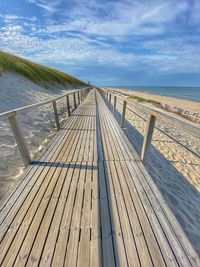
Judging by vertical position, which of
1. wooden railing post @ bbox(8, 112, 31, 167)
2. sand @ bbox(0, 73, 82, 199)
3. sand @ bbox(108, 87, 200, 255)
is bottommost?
sand @ bbox(108, 87, 200, 255)

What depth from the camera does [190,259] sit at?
140 centimetres

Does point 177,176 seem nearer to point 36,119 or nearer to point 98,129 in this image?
point 98,129

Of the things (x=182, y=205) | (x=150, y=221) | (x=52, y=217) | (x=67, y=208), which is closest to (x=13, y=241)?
(x=52, y=217)

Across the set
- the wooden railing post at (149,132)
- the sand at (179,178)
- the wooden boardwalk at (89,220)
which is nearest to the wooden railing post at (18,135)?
the wooden boardwalk at (89,220)

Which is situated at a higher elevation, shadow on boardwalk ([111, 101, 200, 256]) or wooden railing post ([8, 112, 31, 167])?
wooden railing post ([8, 112, 31, 167])

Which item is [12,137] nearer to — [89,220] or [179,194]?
[89,220]

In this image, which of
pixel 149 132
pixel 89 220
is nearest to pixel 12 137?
pixel 89 220

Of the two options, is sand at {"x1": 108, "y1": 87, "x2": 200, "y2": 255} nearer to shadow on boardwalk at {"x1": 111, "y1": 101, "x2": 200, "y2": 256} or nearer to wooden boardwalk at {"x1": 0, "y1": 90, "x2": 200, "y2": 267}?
shadow on boardwalk at {"x1": 111, "y1": 101, "x2": 200, "y2": 256}

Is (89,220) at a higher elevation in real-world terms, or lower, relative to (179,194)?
higher

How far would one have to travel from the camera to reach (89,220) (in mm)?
1739

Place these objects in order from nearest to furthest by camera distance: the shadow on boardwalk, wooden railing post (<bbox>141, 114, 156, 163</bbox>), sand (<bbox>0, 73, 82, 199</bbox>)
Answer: the shadow on boardwalk, wooden railing post (<bbox>141, 114, 156, 163</bbox>), sand (<bbox>0, 73, 82, 199</bbox>)

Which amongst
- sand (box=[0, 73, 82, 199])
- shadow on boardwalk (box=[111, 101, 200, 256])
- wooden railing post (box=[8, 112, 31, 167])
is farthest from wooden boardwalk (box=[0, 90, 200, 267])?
shadow on boardwalk (box=[111, 101, 200, 256])

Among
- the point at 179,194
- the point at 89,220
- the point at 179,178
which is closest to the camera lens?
the point at 89,220

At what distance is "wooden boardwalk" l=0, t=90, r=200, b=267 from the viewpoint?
1.40m
